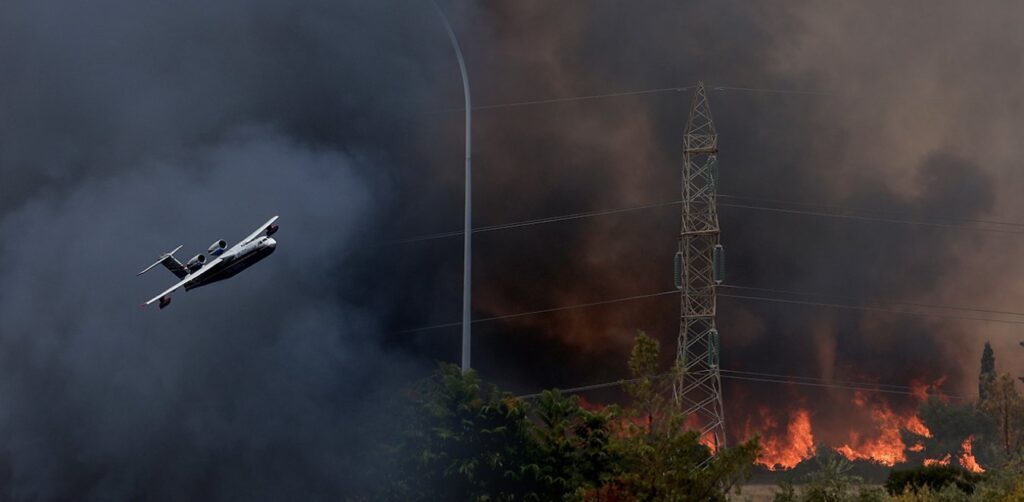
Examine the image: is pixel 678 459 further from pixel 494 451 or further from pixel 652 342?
pixel 494 451

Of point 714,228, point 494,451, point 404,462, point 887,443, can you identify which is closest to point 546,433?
point 494,451

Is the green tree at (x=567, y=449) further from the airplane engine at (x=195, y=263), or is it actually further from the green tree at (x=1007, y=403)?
the green tree at (x=1007, y=403)

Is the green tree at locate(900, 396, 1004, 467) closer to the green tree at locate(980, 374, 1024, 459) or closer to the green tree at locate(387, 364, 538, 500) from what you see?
the green tree at locate(980, 374, 1024, 459)

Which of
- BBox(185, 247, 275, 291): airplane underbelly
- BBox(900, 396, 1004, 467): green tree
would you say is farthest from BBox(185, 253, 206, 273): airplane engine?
BBox(900, 396, 1004, 467): green tree

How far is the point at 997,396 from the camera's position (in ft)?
250

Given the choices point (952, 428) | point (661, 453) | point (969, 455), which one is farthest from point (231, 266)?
point (969, 455)

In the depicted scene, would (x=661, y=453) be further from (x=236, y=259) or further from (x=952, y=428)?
(x=952, y=428)

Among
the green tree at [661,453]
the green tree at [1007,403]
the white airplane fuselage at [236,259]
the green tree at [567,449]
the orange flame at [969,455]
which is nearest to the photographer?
the green tree at [661,453]

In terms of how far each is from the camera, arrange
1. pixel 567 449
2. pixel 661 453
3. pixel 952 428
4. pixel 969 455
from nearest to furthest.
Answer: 1. pixel 661 453
2. pixel 567 449
3. pixel 952 428
4. pixel 969 455

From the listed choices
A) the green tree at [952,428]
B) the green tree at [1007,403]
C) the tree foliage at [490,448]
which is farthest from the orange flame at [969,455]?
the tree foliage at [490,448]

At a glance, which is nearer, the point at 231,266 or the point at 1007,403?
the point at 231,266

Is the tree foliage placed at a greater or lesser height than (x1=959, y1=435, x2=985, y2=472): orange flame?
greater

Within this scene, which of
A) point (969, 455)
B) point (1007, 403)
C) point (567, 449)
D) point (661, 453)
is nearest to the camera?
point (661, 453)

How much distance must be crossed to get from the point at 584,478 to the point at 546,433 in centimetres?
242
